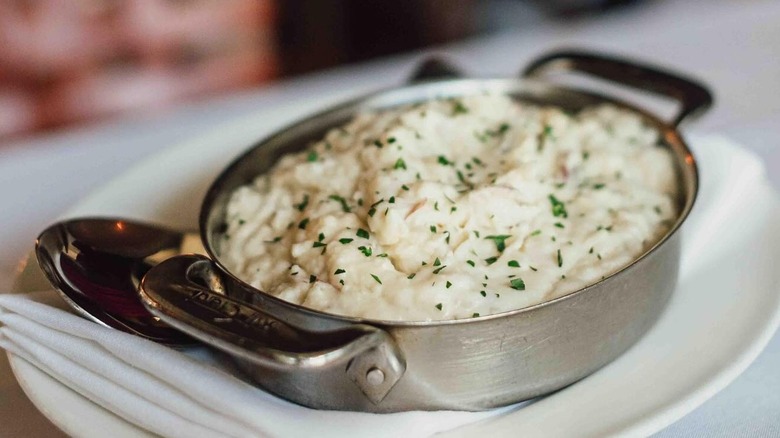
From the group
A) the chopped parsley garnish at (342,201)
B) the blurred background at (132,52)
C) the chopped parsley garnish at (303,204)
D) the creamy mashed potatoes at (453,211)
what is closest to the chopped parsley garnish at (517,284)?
the creamy mashed potatoes at (453,211)

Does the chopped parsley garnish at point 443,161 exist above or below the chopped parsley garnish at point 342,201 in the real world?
above

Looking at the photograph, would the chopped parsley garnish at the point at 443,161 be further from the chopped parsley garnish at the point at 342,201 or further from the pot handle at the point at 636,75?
the pot handle at the point at 636,75

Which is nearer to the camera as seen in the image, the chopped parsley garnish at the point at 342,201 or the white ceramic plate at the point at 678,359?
the white ceramic plate at the point at 678,359

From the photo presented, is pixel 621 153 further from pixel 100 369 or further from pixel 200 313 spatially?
pixel 100 369

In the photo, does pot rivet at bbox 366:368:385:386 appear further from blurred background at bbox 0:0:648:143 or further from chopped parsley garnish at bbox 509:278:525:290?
blurred background at bbox 0:0:648:143

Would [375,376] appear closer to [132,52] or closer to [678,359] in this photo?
[678,359]

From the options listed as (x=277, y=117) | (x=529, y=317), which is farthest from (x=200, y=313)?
(x=277, y=117)

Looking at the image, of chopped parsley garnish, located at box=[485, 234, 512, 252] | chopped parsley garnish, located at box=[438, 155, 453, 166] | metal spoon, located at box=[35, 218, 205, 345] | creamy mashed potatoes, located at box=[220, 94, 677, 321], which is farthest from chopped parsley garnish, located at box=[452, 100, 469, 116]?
metal spoon, located at box=[35, 218, 205, 345]
